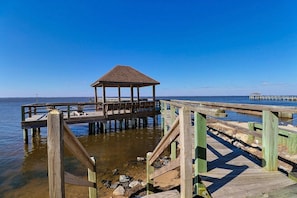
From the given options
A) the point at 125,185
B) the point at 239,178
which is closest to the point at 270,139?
the point at 239,178

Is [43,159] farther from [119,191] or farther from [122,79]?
[122,79]

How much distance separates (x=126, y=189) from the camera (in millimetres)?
5598

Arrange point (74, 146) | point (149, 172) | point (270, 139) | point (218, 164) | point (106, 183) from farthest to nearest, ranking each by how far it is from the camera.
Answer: point (106, 183), point (149, 172), point (218, 164), point (270, 139), point (74, 146)

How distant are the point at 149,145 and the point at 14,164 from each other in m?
6.72

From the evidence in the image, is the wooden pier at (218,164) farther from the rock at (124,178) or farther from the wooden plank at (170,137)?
the rock at (124,178)

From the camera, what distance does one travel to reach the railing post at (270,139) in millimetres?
2746

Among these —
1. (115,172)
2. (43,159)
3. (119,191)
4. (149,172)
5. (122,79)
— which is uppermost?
(122,79)

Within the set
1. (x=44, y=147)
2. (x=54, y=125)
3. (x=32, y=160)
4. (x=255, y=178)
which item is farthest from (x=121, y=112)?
(x=54, y=125)

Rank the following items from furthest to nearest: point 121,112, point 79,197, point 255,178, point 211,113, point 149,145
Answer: point 121,112 → point 149,145 → point 79,197 → point 255,178 → point 211,113

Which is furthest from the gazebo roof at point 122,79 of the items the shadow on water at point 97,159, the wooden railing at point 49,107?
the shadow on water at point 97,159

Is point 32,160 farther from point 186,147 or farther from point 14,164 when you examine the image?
point 186,147

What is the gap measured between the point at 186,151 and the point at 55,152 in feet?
4.22

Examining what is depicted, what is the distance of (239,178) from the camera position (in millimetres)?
2811

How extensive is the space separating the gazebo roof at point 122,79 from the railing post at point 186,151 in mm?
11742
